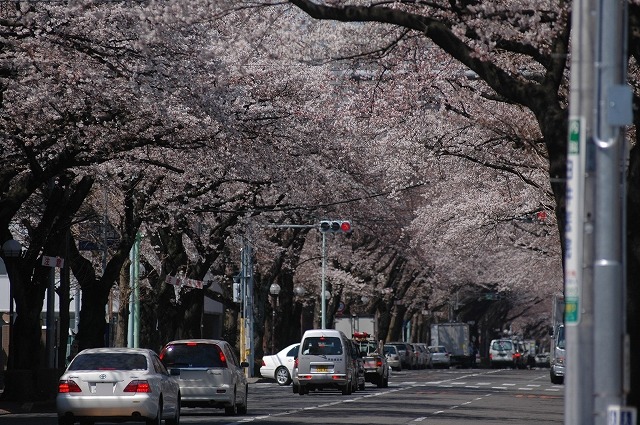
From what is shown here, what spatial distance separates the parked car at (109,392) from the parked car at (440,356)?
68.3 meters

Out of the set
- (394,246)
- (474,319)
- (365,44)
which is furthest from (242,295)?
(474,319)

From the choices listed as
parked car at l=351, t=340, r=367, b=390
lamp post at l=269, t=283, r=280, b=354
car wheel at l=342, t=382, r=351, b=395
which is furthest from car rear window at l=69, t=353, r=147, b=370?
lamp post at l=269, t=283, r=280, b=354

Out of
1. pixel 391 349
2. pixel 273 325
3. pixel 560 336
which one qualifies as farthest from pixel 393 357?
pixel 560 336

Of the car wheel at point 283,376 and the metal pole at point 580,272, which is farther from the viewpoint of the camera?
the car wheel at point 283,376

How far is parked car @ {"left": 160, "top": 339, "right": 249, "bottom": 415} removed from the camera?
92.2 feet

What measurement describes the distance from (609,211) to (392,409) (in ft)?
71.8

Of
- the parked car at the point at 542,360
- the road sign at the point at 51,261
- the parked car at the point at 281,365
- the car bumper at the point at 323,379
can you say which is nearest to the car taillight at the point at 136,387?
the road sign at the point at 51,261

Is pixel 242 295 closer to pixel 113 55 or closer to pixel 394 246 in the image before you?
pixel 394 246

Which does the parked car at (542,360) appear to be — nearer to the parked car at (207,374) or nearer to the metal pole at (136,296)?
the metal pole at (136,296)

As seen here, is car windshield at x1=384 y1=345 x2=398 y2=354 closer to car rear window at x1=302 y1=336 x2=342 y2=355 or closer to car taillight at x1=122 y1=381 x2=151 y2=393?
car rear window at x1=302 y1=336 x2=342 y2=355

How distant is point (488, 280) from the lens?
82438 mm

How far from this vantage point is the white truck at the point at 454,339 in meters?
93.6

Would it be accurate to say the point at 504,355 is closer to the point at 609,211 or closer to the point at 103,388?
the point at 103,388

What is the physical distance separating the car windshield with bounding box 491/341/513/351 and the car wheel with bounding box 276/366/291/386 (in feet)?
166
